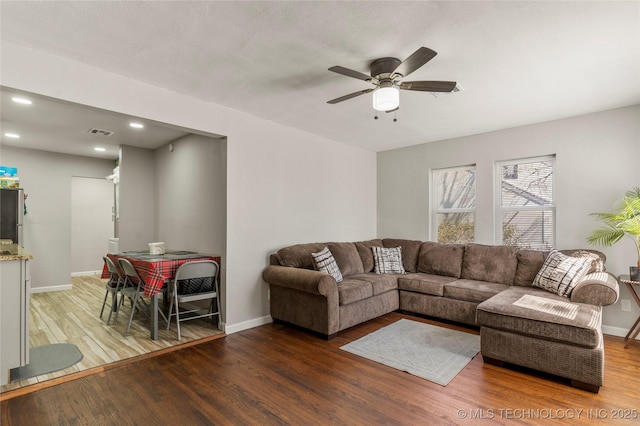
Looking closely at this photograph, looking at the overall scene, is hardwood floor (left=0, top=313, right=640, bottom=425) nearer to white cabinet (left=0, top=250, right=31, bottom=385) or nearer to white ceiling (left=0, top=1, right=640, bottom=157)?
white cabinet (left=0, top=250, right=31, bottom=385)

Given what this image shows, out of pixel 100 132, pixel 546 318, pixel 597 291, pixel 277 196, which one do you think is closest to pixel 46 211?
pixel 100 132

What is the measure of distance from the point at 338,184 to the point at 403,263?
1.59m

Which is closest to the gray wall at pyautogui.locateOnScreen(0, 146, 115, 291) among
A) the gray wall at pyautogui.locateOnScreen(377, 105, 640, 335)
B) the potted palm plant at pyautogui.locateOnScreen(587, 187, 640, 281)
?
the gray wall at pyautogui.locateOnScreen(377, 105, 640, 335)

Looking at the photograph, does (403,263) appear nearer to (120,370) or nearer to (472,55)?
(472,55)

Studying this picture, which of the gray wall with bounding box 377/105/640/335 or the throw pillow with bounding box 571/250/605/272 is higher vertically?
the gray wall with bounding box 377/105/640/335

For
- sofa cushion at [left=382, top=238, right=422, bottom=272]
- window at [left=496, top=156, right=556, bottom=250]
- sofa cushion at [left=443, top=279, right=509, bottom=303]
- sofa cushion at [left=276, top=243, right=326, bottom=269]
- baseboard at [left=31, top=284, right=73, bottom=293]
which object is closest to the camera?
sofa cushion at [left=443, top=279, right=509, bottom=303]

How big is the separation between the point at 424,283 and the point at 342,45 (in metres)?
3.05

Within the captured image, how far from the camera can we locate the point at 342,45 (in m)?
2.33

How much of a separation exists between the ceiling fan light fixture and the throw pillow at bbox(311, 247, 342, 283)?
1970mm

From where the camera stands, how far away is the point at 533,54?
2.47 m

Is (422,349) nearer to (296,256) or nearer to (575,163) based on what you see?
(296,256)

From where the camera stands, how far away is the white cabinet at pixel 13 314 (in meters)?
2.40

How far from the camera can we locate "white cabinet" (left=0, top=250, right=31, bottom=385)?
2.40 metres

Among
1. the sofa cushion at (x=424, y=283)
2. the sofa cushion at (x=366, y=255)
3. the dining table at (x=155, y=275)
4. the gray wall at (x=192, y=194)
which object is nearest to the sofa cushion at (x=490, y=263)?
the sofa cushion at (x=424, y=283)
